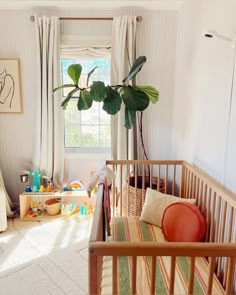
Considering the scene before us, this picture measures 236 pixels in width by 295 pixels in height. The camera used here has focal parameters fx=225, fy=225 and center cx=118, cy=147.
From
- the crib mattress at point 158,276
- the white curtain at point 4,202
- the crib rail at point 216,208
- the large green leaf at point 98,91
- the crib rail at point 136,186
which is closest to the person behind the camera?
the crib mattress at point 158,276

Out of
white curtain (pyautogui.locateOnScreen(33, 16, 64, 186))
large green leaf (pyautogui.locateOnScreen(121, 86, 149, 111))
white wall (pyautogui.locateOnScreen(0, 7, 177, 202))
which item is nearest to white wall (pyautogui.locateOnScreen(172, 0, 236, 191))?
white wall (pyautogui.locateOnScreen(0, 7, 177, 202))

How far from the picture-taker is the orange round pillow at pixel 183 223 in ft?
4.92

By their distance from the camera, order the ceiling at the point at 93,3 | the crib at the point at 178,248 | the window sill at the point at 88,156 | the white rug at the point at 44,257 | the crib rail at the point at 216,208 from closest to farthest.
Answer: the crib at the point at 178,248
the crib rail at the point at 216,208
the white rug at the point at 44,257
the ceiling at the point at 93,3
the window sill at the point at 88,156

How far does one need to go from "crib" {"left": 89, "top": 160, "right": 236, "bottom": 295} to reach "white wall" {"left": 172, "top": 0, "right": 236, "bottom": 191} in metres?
0.16

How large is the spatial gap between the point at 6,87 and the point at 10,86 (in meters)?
0.05

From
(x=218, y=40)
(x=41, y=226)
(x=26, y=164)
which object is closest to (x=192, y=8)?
(x=218, y=40)

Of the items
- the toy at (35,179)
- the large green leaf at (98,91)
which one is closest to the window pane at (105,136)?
the toy at (35,179)

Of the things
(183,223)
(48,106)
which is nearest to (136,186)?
(183,223)

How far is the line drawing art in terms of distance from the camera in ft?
8.75

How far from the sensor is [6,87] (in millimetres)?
2693

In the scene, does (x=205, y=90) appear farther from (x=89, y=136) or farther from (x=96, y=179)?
(x=89, y=136)

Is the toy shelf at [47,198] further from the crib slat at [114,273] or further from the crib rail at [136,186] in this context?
the crib slat at [114,273]

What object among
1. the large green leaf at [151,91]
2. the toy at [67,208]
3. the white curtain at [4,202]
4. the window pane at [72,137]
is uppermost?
the large green leaf at [151,91]

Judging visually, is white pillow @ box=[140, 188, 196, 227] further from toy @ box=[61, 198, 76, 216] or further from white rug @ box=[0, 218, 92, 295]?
toy @ box=[61, 198, 76, 216]
